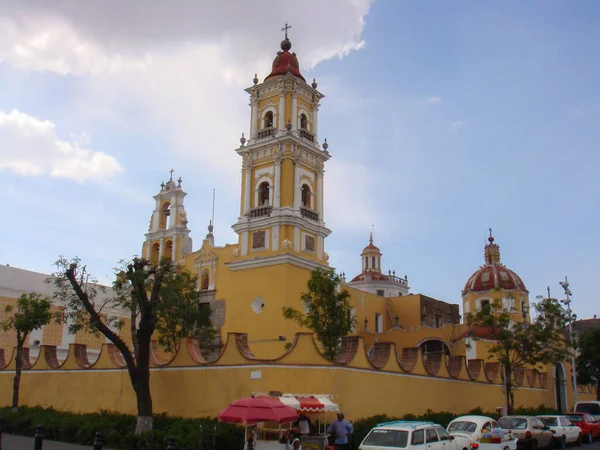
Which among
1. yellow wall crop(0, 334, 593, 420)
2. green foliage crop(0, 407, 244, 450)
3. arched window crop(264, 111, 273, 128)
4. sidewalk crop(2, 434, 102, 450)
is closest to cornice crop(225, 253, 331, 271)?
arched window crop(264, 111, 273, 128)

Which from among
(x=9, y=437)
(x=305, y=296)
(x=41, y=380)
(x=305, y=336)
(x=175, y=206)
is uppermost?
(x=175, y=206)

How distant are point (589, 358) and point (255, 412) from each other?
31.7 meters

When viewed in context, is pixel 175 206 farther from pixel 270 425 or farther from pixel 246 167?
pixel 270 425

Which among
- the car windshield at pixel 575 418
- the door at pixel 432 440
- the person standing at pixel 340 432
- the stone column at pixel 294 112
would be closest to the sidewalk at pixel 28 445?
the person standing at pixel 340 432

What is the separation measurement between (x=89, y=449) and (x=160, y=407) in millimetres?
→ 3046

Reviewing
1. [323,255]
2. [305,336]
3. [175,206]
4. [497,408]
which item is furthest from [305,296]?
[175,206]

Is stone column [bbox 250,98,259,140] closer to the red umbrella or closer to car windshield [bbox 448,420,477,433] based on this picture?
car windshield [bbox 448,420,477,433]

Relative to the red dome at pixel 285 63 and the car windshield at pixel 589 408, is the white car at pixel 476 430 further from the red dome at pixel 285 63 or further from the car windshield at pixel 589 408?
the red dome at pixel 285 63

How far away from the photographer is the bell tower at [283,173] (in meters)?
31.7

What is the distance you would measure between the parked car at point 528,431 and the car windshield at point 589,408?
30.3ft

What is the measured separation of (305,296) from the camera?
24.8 m

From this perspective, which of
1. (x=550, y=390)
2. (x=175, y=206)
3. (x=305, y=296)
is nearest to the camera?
(x=305, y=296)

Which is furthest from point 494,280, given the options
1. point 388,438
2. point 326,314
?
point 388,438

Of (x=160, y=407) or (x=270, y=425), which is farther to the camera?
(x=160, y=407)
